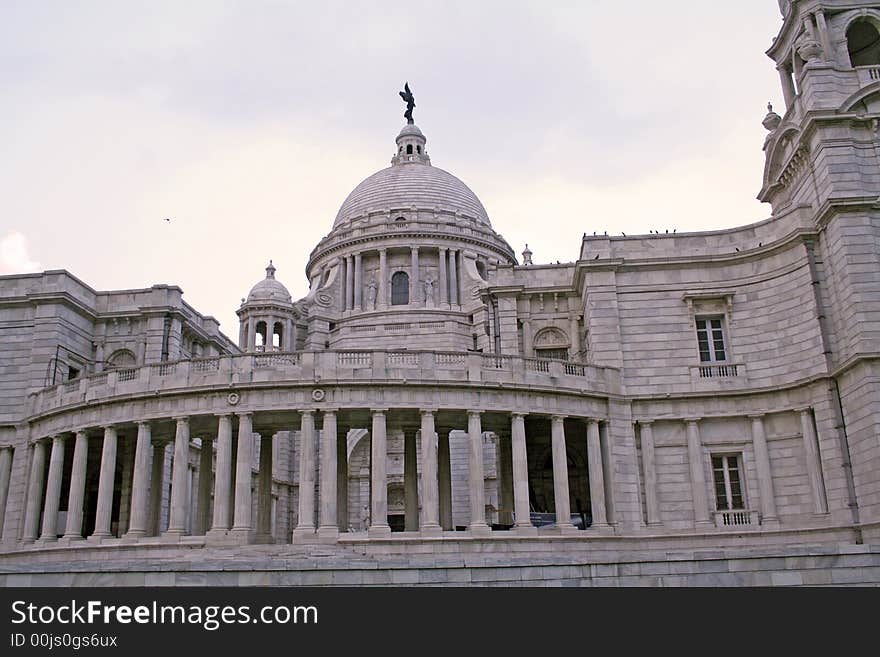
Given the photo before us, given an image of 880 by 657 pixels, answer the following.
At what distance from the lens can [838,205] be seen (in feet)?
108

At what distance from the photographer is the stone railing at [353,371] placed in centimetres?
3359

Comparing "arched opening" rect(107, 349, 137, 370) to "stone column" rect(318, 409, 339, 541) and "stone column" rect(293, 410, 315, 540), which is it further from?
"stone column" rect(318, 409, 339, 541)

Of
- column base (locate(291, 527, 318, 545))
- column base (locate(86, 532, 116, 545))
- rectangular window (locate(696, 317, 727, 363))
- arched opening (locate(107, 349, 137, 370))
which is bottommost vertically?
column base (locate(291, 527, 318, 545))

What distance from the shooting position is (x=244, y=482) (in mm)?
32844

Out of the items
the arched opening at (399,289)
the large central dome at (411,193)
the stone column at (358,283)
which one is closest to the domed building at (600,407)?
the arched opening at (399,289)

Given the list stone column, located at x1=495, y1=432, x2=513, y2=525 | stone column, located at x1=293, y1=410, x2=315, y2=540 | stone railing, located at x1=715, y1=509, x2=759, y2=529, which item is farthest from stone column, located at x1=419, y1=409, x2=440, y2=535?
stone railing, located at x1=715, y1=509, x2=759, y2=529

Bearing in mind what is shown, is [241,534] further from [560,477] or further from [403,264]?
[403,264]

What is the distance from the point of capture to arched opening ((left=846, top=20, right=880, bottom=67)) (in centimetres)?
4031

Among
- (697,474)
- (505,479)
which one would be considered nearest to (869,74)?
(697,474)

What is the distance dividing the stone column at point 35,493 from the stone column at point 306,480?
43.0 feet

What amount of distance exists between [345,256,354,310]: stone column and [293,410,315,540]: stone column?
1389 inches
